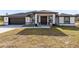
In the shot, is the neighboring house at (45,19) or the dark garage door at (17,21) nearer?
the dark garage door at (17,21)

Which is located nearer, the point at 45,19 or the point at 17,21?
the point at 17,21

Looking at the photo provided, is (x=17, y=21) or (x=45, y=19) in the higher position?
(x=45, y=19)

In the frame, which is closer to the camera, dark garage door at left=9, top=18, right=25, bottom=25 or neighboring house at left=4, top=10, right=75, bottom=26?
dark garage door at left=9, top=18, right=25, bottom=25
